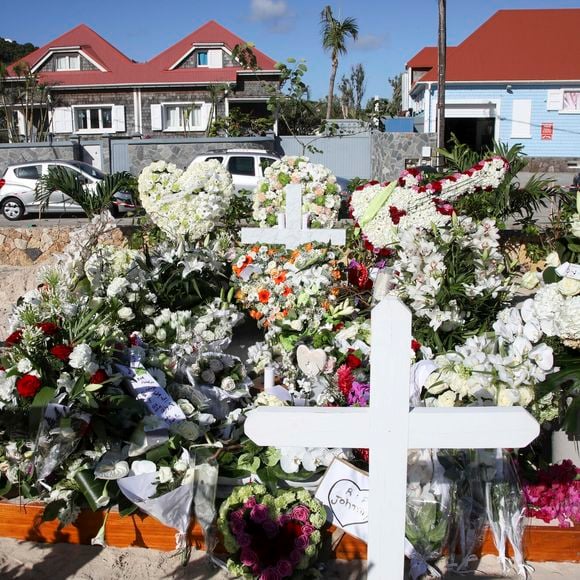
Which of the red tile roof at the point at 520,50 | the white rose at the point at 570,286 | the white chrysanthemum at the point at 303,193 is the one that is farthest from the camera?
the red tile roof at the point at 520,50

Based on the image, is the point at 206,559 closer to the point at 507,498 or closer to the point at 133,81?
the point at 507,498

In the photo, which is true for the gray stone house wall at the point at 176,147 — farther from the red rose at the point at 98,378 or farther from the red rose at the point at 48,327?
the red rose at the point at 98,378

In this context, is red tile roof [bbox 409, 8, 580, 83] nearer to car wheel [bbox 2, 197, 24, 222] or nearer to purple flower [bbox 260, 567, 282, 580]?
car wheel [bbox 2, 197, 24, 222]

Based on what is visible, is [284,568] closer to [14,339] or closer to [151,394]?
[151,394]

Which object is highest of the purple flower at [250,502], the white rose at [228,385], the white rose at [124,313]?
the white rose at [124,313]

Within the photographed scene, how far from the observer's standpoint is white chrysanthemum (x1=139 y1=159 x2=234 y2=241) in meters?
6.38

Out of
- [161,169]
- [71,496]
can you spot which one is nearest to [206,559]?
[71,496]

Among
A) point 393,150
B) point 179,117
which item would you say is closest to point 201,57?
point 179,117

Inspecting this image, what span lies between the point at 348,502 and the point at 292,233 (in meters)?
3.28

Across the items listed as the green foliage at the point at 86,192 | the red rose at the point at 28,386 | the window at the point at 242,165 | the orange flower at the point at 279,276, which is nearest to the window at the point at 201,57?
the window at the point at 242,165

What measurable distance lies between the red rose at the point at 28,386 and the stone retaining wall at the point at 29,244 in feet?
22.7

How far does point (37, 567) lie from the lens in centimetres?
296

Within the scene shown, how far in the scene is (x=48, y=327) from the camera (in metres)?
3.33

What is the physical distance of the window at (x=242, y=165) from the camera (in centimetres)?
1822
